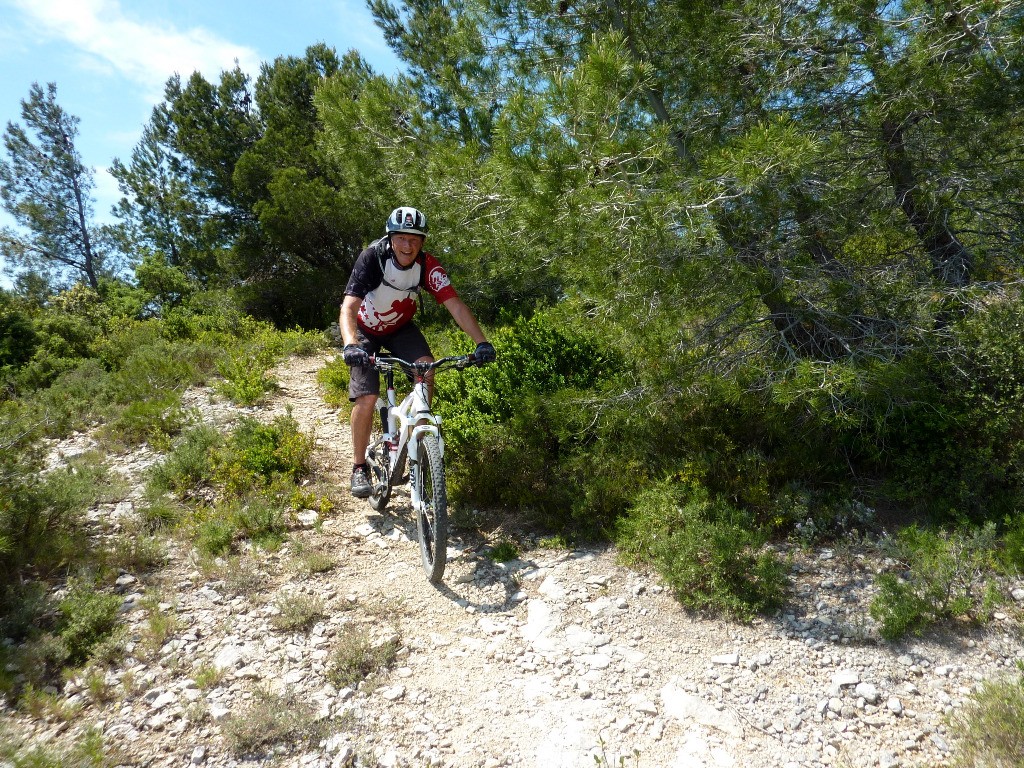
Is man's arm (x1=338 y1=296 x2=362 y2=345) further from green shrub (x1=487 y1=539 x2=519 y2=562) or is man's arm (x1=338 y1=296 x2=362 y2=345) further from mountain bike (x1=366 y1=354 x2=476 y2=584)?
green shrub (x1=487 y1=539 x2=519 y2=562)

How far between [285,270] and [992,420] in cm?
1360

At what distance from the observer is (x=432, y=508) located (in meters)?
4.18

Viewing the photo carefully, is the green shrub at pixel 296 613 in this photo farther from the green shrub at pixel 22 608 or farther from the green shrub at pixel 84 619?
the green shrub at pixel 22 608

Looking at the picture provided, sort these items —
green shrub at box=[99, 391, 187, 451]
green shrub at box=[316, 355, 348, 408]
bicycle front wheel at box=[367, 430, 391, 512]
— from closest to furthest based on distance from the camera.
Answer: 1. bicycle front wheel at box=[367, 430, 391, 512]
2. green shrub at box=[99, 391, 187, 451]
3. green shrub at box=[316, 355, 348, 408]

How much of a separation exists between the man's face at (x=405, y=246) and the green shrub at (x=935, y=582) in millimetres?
3679

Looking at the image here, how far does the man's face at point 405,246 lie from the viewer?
15.2 feet

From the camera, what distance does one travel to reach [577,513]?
15.5 feet

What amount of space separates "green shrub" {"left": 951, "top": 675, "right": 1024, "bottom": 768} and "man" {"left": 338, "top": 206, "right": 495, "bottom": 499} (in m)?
3.25

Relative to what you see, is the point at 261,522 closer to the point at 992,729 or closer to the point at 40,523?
the point at 40,523

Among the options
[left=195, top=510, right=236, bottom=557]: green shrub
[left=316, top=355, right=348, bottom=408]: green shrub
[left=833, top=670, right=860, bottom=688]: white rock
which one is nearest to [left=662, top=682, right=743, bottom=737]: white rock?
[left=833, top=670, right=860, bottom=688]: white rock

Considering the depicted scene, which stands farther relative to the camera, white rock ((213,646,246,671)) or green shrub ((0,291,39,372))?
green shrub ((0,291,39,372))

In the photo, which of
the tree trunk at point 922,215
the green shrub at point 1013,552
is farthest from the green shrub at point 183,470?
the tree trunk at point 922,215

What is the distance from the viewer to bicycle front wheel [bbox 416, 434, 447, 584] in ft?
13.2

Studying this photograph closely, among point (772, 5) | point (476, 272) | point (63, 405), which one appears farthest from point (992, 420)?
point (63, 405)
